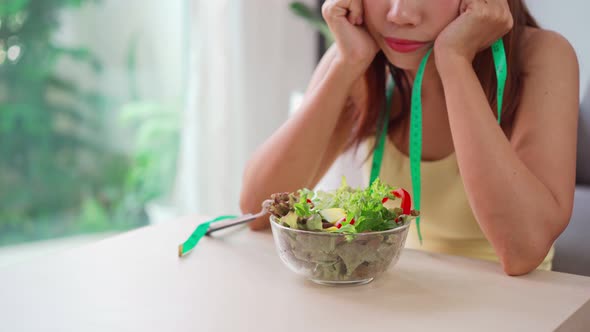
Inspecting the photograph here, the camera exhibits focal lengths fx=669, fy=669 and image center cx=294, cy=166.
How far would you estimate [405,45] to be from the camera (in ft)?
3.86

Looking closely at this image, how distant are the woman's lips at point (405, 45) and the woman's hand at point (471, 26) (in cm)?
4

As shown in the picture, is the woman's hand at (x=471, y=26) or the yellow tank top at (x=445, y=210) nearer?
the woman's hand at (x=471, y=26)

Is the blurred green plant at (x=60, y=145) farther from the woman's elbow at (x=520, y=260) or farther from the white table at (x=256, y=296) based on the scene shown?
the woman's elbow at (x=520, y=260)

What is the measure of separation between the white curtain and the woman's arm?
1706 millimetres

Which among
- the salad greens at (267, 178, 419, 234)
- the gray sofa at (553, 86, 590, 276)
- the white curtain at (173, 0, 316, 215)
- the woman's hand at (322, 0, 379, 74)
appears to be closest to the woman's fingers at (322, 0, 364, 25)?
the woman's hand at (322, 0, 379, 74)

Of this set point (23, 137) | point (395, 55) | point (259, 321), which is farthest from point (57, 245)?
point (259, 321)

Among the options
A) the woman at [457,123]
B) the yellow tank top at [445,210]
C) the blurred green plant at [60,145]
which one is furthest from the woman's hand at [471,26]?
the blurred green plant at [60,145]

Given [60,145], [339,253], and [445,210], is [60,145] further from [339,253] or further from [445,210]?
[339,253]

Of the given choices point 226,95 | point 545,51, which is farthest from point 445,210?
point 226,95

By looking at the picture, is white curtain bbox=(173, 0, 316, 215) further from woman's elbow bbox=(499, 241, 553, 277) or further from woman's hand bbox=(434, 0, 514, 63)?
woman's elbow bbox=(499, 241, 553, 277)

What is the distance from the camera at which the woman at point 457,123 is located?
1021 millimetres

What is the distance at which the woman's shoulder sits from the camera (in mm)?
1182

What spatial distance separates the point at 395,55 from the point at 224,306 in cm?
60

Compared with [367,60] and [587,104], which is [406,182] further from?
[587,104]
